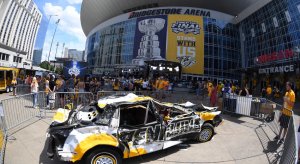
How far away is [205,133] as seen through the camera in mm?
8469

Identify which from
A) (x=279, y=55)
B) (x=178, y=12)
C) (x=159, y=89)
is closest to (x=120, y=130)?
(x=159, y=89)

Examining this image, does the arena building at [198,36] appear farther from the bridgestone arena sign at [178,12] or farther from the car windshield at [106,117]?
the car windshield at [106,117]

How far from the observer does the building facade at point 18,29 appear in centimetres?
6606

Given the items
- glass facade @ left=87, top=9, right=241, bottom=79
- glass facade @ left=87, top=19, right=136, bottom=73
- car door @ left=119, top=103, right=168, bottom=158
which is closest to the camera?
car door @ left=119, top=103, right=168, bottom=158

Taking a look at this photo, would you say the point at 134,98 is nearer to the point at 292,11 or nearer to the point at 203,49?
the point at 292,11

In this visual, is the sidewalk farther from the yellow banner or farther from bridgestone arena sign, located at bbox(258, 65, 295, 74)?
the yellow banner

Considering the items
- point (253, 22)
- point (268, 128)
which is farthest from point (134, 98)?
point (253, 22)

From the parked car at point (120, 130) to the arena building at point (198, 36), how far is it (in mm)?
38279

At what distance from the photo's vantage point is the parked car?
5688mm

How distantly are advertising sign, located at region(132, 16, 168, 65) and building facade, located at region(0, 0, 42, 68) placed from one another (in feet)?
90.2

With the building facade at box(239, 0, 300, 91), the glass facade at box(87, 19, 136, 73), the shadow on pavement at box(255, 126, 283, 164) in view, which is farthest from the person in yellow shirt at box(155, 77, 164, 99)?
the glass facade at box(87, 19, 136, 73)

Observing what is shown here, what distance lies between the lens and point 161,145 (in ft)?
22.6

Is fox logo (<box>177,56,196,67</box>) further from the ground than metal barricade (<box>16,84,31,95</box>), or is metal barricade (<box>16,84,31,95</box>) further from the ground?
fox logo (<box>177,56,196,67</box>)

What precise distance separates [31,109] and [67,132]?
6.82 metres
